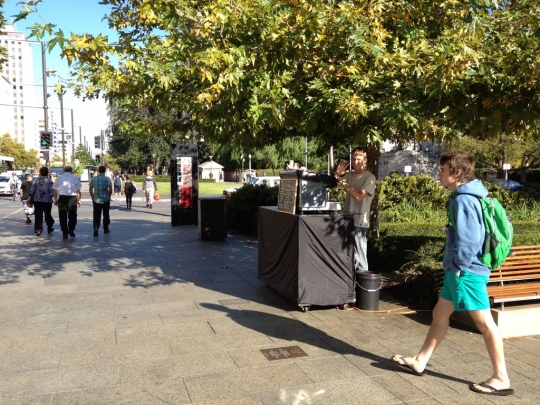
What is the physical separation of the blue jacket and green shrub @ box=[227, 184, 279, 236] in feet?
30.3

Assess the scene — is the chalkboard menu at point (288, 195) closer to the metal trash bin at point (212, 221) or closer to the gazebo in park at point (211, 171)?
the metal trash bin at point (212, 221)

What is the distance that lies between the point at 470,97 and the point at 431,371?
10.1 ft

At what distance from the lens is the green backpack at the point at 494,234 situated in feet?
12.2

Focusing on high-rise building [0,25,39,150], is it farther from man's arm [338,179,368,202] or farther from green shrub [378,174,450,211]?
man's arm [338,179,368,202]

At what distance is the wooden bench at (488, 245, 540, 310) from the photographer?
5207 millimetres

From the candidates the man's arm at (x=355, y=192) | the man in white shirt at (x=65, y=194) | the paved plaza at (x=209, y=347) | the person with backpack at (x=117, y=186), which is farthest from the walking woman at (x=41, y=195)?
the person with backpack at (x=117, y=186)

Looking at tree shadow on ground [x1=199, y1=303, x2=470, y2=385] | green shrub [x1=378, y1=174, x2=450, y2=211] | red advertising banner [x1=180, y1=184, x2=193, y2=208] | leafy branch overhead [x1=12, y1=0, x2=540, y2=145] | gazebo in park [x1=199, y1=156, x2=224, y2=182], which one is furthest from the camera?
gazebo in park [x1=199, y1=156, x2=224, y2=182]

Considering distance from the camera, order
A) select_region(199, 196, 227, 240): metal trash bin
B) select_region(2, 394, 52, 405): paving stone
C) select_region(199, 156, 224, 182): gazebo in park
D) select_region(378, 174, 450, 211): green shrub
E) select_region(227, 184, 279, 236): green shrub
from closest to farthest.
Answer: select_region(2, 394, 52, 405): paving stone < select_region(199, 196, 227, 240): metal trash bin < select_region(227, 184, 279, 236): green shrub < select_region(378, 174, 450, 211): green shrub < select_region(199, 156, 224, 182): gazebo in park

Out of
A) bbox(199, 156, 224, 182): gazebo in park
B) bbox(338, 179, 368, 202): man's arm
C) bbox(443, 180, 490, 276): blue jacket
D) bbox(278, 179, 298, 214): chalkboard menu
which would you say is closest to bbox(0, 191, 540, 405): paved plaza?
bbox(443, 180, 490, 276): blue jacket

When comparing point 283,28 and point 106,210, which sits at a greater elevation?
point 283,28

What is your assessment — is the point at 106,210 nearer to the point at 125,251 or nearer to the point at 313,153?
the point at 125,251

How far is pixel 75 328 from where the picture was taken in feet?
17.7

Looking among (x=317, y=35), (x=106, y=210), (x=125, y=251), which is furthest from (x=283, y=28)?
(x=106, y=210)

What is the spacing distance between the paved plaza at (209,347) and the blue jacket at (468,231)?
96 centimetres
